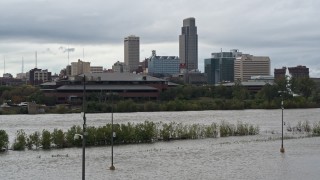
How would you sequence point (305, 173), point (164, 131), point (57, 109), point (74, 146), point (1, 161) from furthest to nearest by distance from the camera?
point (57, 109) < point (164, 131) < point (74, 146) < point (1, 161) < point (305, 173)

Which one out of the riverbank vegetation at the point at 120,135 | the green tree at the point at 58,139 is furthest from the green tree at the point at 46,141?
the green tree at the point at 58,139

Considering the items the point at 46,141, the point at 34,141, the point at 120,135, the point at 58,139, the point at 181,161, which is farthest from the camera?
the point at 120,135

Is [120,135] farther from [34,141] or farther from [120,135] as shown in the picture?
[34,141]

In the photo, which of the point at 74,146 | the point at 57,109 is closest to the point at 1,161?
the point at 74,146

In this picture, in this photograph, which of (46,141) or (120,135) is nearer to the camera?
(46,141)

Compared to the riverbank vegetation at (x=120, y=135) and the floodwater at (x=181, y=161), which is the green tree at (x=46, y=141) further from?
the floodwater at (x=181, y=161)

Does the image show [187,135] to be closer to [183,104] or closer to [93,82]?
[183,104]

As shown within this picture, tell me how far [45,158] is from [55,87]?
126 meters

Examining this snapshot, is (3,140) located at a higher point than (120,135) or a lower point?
lower

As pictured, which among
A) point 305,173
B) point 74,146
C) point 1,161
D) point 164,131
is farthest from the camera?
point 164,131

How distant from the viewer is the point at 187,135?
290ft

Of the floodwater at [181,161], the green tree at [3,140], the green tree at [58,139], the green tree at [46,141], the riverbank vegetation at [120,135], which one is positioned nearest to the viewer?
the floodwater at [181,161]

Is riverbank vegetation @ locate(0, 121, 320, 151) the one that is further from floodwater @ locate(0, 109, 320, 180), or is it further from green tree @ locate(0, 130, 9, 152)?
floodwater @ locate(0, 109, 320, 180)

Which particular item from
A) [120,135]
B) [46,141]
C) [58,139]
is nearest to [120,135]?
[120,135]
